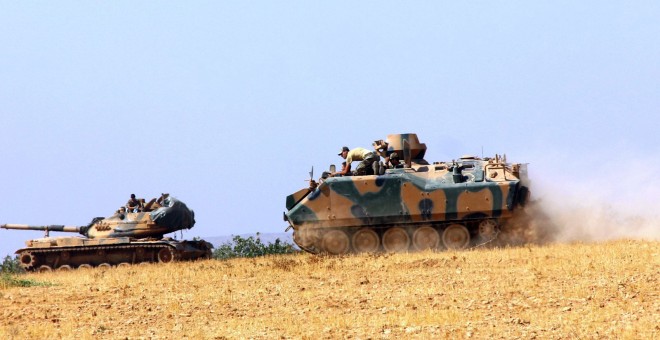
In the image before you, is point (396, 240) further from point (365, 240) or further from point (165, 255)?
point (165, 255)

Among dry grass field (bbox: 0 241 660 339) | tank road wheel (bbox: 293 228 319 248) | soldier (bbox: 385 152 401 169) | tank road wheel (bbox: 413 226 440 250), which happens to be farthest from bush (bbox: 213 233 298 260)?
dry grass field (bbox: 0 241 660 339)

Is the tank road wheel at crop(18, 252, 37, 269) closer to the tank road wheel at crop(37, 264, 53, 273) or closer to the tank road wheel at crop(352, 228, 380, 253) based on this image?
the tank road wheel at crop(37, 264, 53, 273)

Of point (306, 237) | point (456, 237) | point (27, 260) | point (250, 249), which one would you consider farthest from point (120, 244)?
point (456, 237)

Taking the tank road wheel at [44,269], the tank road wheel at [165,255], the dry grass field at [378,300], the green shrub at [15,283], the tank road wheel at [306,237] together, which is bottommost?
the dry grass field at [378,300]

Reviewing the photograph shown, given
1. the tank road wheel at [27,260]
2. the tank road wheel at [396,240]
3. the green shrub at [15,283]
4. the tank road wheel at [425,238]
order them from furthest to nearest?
the tank road wheel at [27,260] < the tank road wheel at [396,240] < the tank road wheel at [425,238] < the green shrub at [15,283]

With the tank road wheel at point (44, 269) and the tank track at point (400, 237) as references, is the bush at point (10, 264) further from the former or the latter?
the tank track at point (400, 237)

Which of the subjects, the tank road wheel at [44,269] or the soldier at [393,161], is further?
the tank road wheel at [44,269]

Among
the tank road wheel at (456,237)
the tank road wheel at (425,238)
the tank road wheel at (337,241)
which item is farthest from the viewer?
the tank road wheel at (337,241)

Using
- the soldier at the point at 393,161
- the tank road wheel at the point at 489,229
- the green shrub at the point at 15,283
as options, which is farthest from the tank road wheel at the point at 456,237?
the green shrub at the point at 15,283

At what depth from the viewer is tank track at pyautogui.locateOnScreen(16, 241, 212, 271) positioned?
3241 cm

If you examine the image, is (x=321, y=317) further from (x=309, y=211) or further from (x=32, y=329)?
(x=309, y=211)

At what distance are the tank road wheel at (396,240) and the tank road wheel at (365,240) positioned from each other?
0.27 metres

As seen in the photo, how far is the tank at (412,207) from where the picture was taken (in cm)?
2783

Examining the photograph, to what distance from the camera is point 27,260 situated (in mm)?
33531
